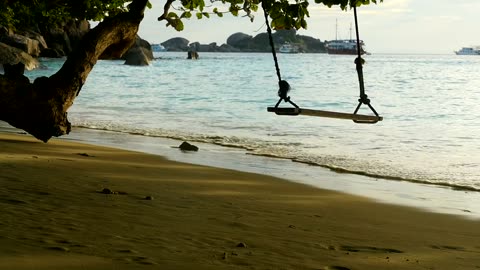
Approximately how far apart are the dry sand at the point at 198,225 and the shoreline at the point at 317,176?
2.27 ft

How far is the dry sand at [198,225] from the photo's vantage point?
493 centimetres

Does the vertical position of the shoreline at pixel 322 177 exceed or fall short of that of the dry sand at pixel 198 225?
it falls short

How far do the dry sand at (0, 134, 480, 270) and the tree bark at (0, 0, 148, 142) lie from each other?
0.68 metres

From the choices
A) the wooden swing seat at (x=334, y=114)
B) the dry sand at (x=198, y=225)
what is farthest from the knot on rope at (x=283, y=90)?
the dry sand at (x=198, y=225)

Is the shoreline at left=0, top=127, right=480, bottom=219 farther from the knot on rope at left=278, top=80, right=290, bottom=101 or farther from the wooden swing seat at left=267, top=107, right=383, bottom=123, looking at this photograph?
the knot on rope at left=278, top=80, right=290, bottom=101

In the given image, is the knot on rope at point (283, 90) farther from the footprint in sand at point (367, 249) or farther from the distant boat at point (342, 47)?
the distant boat at point (342, 47)

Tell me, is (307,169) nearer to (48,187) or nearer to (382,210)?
(382,210)

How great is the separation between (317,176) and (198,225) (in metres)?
5.73

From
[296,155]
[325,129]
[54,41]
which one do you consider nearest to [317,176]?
[296,155]

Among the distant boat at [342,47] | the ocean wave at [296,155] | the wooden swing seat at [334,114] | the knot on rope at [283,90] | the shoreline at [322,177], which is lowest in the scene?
the distant boat at [342,47]

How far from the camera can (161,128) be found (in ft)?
68.2

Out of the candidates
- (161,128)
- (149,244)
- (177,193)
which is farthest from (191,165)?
(161,128)

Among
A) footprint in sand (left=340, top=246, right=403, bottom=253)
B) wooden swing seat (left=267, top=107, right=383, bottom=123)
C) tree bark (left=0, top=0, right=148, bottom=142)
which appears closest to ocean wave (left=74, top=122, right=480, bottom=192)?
wooden swing seat (left=267, top=107, right=383, bottom=123)

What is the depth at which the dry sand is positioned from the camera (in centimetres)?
493
